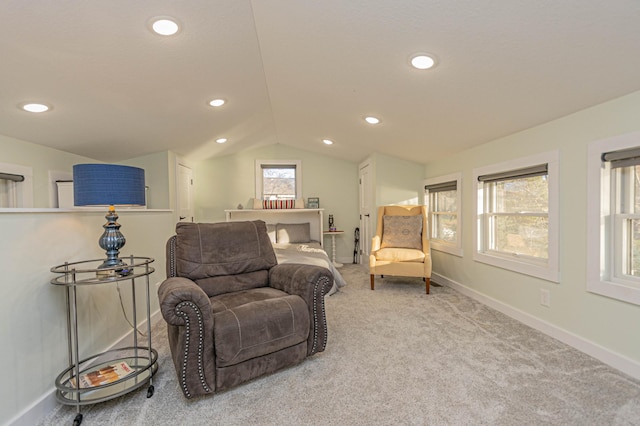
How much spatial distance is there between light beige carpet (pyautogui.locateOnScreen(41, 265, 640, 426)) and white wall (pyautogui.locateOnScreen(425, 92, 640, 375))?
195 millimetres

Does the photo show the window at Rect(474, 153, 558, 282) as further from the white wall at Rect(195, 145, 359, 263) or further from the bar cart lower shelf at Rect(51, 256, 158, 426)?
the bar cart lower shelf at Rect(51, 256, 158, 426)

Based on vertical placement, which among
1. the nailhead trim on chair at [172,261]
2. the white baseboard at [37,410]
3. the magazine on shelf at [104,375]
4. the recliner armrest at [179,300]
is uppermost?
the nailhead trim on chair at [172,261]

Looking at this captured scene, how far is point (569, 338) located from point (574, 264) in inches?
22.3

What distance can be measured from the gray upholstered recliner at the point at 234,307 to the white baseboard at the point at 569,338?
189 cm

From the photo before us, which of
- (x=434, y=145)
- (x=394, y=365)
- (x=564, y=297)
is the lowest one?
(x=394, y=365)

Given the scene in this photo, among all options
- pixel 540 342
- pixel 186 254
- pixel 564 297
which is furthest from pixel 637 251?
pixel 186 254

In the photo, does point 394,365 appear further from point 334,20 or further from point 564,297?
point 334,20

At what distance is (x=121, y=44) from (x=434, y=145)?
11.1ft

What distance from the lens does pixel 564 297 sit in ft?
8.35

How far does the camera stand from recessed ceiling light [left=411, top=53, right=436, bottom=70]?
215 cm

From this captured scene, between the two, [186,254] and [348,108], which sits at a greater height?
[348,108]

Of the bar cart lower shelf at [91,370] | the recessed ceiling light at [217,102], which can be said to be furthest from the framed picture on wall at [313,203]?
the bar cart lower shelf at [91,370]

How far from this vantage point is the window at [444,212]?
4.14m

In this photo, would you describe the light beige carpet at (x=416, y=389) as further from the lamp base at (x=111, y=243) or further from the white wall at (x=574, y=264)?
the lamp base at (x=111, y=243)
